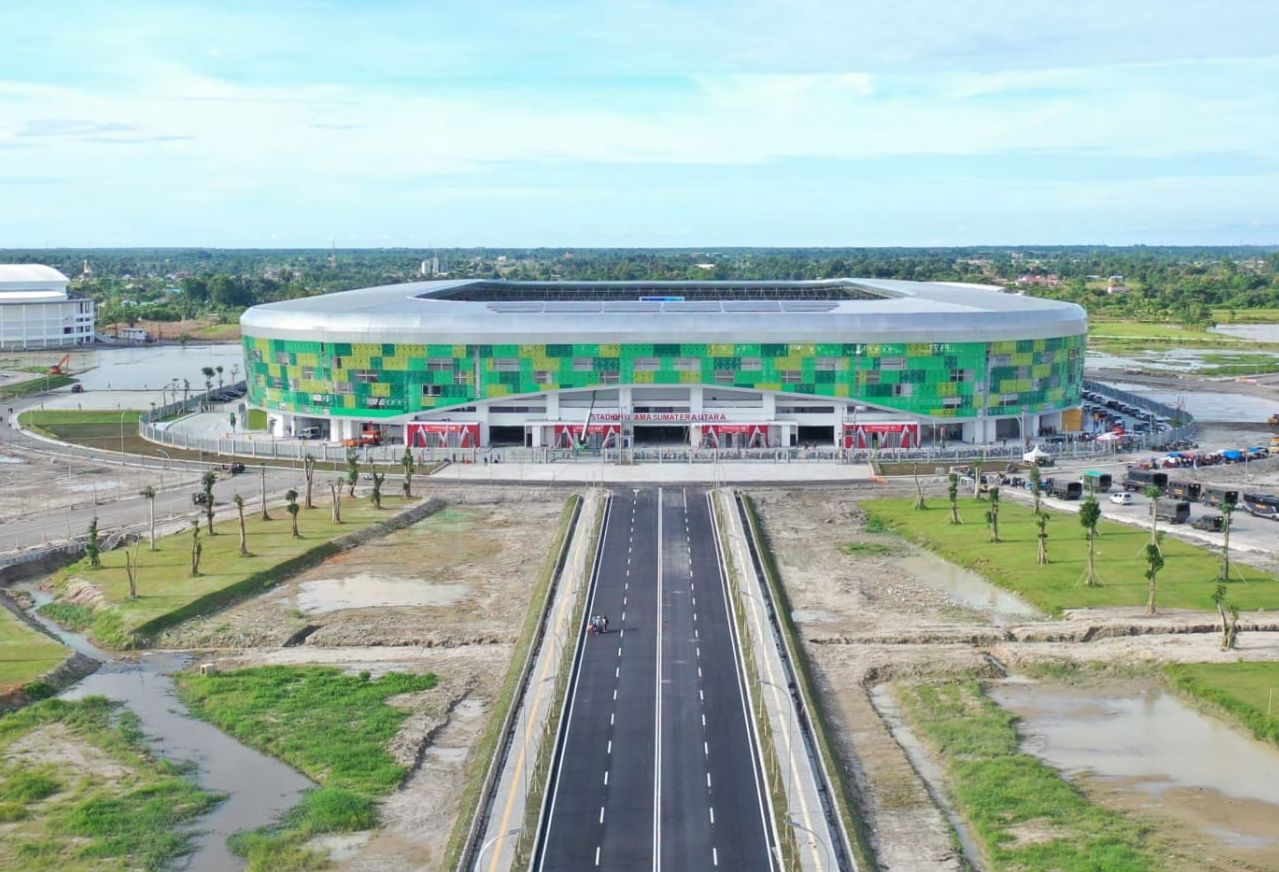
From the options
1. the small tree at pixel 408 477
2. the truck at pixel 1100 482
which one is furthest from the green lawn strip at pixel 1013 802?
the small tree at pixel 408 477

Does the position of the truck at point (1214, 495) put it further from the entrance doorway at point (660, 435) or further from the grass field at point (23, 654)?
the grass field at point (23, 654)

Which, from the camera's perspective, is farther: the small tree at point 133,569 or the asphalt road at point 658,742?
the small tree at point 133,569

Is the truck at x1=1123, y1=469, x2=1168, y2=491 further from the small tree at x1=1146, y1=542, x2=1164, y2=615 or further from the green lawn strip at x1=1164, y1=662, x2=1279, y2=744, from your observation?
the green lawn strip at x1=1164, y1=662, x2=1279, y2=744

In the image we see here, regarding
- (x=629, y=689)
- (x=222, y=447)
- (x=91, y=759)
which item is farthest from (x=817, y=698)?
(x=222, y=447)

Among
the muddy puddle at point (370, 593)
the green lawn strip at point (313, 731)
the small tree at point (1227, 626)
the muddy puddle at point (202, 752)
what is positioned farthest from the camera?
the muddy puddle at point (370, 593)

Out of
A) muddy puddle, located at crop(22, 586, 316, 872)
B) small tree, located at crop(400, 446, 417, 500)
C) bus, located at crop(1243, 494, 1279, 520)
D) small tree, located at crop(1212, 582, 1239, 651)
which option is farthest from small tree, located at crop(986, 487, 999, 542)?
muddy puddle, located at crop(22, 586, 316, 872)

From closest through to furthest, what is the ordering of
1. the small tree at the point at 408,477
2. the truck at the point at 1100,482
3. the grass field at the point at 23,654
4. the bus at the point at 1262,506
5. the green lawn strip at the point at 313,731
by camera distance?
the green lawn strip at the point at 313,731 → the grass field at the point at 23,654 → the bus at the point at 1262,506 → the truck at the point at 1100,482 → the small tree at the point at 408,477

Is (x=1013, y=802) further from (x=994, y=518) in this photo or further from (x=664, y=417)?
(x=664, y=417)

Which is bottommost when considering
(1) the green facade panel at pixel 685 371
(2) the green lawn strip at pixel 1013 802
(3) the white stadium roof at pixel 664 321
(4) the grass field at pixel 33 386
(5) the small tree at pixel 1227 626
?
(2) the green lawn strip at pixel 1013 802
